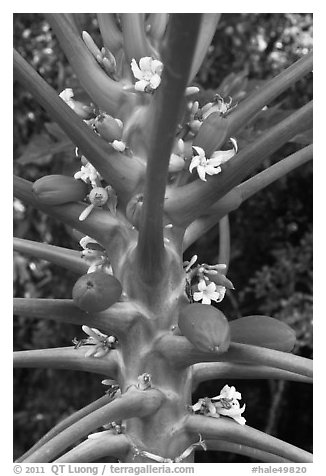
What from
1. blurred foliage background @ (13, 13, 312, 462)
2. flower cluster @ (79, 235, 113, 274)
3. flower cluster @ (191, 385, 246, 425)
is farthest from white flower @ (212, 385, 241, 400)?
blurred foliage background @ (13, 13, 312, 462)

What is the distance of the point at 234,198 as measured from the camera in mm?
894

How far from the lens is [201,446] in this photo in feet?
2.84

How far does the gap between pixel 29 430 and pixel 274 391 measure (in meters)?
1.05

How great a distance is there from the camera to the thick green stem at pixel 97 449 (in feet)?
2.57

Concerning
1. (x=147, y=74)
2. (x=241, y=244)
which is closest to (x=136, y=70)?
(x=147, y=74)

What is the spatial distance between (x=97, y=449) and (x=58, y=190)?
31 cm

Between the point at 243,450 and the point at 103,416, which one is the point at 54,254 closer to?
the point at 103,416

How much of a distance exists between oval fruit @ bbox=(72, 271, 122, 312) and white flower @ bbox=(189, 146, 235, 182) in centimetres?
17

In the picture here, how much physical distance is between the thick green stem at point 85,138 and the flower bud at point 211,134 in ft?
0.27

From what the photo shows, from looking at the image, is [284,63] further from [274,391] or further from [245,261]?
[274,391]

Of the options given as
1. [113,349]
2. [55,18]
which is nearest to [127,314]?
[113,349]

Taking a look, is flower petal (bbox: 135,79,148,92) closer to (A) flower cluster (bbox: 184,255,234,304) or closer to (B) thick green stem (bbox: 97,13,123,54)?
(B) thick green stem (bbox: 97,13,123,54)

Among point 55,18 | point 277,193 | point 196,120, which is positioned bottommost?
point 196,120

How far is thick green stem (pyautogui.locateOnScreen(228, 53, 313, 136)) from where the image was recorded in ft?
2.84
